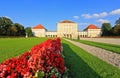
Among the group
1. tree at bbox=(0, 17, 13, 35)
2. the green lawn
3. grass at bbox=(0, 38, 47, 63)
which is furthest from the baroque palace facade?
the green lawn

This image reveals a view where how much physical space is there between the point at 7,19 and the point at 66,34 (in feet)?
177

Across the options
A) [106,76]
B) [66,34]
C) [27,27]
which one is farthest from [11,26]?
[106,76]

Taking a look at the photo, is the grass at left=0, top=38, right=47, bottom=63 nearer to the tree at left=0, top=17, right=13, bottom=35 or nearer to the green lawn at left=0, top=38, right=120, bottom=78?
the green lawn at left=0, top=38, right=120, bottom=78

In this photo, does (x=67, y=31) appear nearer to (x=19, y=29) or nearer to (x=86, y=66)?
(x=19, y=29)

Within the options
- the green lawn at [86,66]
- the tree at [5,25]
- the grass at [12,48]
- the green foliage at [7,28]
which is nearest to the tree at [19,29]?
the green foliage at [7,28]

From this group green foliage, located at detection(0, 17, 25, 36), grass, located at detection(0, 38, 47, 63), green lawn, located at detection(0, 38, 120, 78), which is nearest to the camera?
green lawn, located at detection(0, 38, 120, 78)

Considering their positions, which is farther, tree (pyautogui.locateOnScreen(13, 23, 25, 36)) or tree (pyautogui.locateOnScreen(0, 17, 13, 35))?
tree (pyautogui.locateOnScreen(13, 23, 25, 36))

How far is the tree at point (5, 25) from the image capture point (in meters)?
106

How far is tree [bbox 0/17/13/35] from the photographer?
349ft

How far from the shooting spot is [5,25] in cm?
Answer: 11169

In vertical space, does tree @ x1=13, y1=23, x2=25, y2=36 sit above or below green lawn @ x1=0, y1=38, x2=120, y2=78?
above

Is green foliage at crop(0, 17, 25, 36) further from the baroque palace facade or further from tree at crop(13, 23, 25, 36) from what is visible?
the baroque palace facade

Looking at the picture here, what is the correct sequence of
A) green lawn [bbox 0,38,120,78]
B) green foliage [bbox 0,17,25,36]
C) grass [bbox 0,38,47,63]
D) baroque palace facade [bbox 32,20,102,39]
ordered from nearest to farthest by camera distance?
green lawn [bbox 0,38,120,78] → grass [bbox 0,38,47,63] → green foliage [bbox 0,17,25,36] → baroque palace facade [bbox 32,20,102,39]

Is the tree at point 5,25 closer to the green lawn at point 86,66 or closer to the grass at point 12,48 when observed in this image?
the grass at point 12,48
